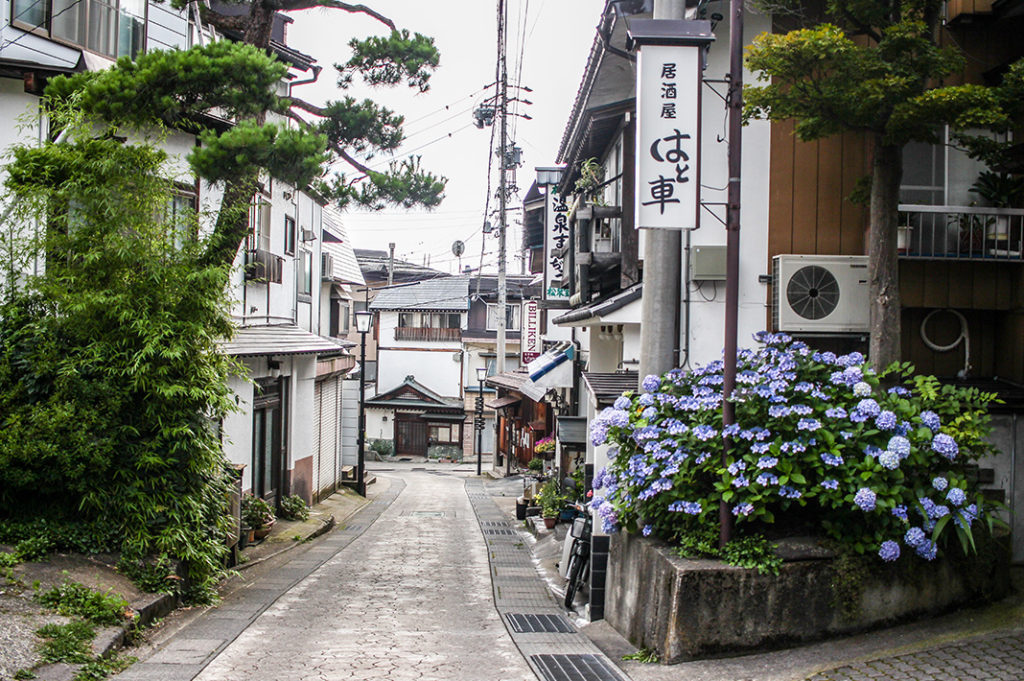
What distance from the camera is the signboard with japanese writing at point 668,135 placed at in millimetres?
9023

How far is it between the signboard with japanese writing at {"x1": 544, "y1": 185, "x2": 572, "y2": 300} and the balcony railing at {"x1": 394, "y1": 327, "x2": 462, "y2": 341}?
107 ft

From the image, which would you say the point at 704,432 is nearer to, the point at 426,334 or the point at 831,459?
the point at 831,459

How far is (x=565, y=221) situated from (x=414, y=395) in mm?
32842

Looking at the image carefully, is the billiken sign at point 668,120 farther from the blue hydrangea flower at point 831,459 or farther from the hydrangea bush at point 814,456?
the blue hydrangea flower at point 831,459

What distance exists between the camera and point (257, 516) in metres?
16.0

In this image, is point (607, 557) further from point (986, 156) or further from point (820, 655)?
point (986, 156)

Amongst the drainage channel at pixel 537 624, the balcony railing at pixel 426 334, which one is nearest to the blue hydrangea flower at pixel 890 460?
the drainage channel at pixel 537 624

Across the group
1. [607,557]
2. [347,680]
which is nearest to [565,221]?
[607,557]

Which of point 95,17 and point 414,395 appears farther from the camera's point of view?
point 414,395

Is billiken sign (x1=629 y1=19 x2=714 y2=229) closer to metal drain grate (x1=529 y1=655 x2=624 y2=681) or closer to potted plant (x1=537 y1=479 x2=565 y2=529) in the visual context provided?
metal drain grate (x1=529 y1=655 x2=624 y2=681)

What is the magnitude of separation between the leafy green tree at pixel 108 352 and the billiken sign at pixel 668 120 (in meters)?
5.56

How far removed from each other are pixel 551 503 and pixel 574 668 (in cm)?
1005

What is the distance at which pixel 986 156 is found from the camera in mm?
9625

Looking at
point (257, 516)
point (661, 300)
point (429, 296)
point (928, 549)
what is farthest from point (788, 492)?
A: point (429, 296)
